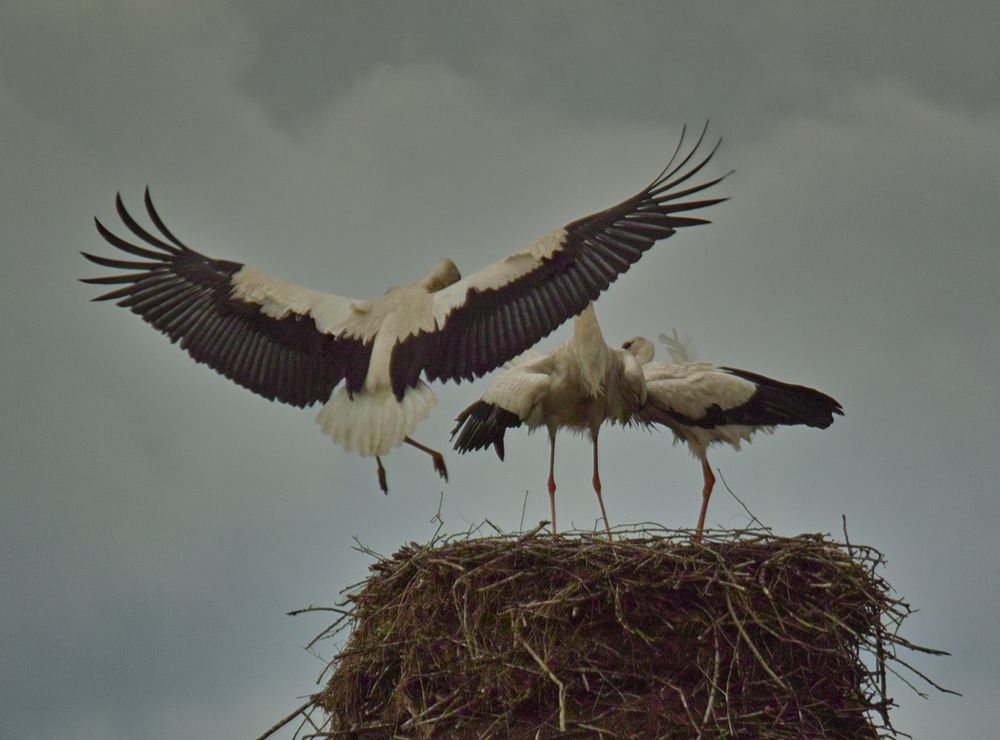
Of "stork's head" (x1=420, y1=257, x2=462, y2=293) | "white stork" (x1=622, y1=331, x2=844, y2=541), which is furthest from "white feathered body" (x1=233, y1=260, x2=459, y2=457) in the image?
"white stork" (x1=622, y1=331, x2=844, y2=541)

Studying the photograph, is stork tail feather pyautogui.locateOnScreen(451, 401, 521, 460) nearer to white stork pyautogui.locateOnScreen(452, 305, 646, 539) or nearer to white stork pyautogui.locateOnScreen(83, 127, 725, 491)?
white stork pyautogui.locateOnScreen(452, 305, 646, 539)

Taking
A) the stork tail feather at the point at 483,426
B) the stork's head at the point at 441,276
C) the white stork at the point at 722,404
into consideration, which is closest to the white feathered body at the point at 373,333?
the stork's head at the point at 441,276

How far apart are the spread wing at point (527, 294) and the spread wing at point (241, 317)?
50 centimetres

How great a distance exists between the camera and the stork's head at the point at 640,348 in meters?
10.6

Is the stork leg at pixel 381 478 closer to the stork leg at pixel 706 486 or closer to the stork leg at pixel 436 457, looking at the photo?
the stork leg at pixel 436 457

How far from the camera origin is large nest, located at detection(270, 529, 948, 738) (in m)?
7.43

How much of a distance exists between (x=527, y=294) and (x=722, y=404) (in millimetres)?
1776

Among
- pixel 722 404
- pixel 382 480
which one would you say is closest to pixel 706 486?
pixel 722 404

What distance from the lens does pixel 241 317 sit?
9953mm

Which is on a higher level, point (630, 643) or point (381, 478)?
point (381, 478)

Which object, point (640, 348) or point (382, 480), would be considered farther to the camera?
point (640, 348)

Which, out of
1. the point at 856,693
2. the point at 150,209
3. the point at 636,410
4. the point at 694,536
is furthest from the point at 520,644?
the point at 150,209

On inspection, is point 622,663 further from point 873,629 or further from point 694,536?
point 873,629

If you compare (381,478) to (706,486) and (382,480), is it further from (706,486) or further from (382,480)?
(706,486)
